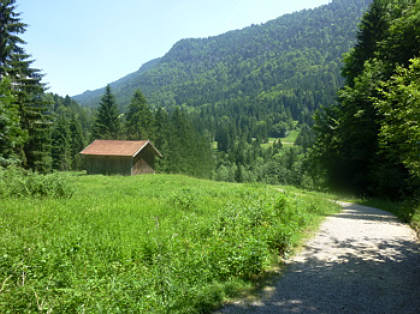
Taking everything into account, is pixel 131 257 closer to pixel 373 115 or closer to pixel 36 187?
pixel 36 187

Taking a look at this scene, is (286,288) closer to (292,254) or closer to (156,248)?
(292,254)

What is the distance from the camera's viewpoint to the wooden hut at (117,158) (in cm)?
3750

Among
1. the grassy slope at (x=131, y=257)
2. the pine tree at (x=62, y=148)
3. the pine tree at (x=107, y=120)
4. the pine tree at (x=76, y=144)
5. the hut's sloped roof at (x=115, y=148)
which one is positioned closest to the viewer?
the grassy slope at (x=131, y=257)

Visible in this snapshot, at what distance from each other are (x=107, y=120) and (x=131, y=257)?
5482 cm

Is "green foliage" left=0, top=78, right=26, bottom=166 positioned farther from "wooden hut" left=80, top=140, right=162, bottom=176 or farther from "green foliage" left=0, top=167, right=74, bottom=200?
"wooden hut" left=80, top=140, right=162, bottom=176

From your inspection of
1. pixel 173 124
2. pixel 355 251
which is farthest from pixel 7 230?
pixel 173 124

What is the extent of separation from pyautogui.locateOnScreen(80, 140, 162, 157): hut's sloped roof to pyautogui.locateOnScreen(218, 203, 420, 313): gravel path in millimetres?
33195

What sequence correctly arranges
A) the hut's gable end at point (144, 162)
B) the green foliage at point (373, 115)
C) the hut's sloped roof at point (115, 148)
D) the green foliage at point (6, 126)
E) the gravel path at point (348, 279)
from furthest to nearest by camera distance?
the hut's gable end at point (144, 162) < the hut's sloped roof at point (115, 148) < the green foliage at point (6, 126) < the green foliage at point (373, 115) < the gravel path at point (348, 279)

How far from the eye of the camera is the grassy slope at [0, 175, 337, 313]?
12.0 feet

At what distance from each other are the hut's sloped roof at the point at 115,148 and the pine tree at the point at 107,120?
574 inches

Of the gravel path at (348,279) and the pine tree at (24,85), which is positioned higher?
the pine tree at (24,85)

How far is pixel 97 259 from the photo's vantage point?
4.96 m

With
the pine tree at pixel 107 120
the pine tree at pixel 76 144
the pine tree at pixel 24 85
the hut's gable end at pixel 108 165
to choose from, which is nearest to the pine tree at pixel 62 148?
the pine tree at pixel 76 144

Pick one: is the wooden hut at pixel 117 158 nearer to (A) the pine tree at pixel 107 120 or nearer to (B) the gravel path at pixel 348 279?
(A) the pine tree at pixel 107 120
